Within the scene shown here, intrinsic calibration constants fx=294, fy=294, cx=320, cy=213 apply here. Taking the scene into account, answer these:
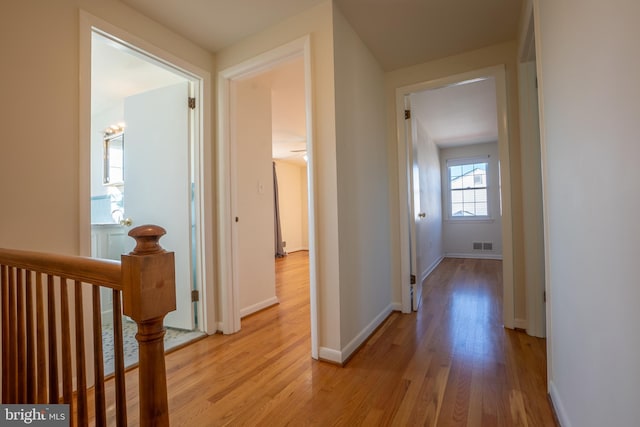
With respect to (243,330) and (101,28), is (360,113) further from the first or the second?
(243,330)

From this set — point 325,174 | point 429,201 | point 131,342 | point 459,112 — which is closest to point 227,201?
point 325,174

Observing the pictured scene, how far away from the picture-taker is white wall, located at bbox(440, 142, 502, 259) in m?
5.79

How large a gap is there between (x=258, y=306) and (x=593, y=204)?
8.76 ft

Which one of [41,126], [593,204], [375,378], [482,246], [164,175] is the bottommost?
[375,378]

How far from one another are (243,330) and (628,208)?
243 centimetres

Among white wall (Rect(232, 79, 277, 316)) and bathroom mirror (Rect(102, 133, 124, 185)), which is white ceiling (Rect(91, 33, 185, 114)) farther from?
white wall (Rect(232, 79, 277, 316))

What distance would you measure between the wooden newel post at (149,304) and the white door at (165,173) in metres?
1.84

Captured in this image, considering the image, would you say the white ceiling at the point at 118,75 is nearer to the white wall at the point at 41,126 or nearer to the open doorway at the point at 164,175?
the open doorway at the point at 164,175

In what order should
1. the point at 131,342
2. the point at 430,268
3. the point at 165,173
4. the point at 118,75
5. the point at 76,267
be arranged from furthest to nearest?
the point at 430,268 → the point at 118,75 → the point at 165,173 → the point at 131,342 → the point at 76,267

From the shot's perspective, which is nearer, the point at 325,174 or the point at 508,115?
the point at 325,174

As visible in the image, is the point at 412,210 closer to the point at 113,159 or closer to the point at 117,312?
the point at 117,312

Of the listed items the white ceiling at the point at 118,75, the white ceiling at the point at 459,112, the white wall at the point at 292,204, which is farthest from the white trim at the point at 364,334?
the white wall at the point at 292,204

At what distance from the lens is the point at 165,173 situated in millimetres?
2447

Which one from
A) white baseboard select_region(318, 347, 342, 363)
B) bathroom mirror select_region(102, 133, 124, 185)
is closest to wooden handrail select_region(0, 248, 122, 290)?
white baseboard select_region(318, 347, 342, 363)
